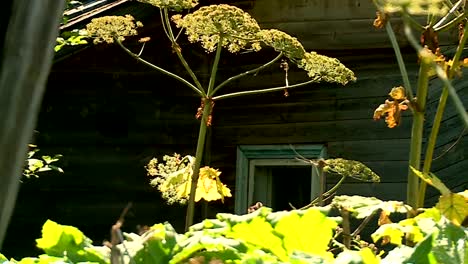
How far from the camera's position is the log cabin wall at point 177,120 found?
21.5ft

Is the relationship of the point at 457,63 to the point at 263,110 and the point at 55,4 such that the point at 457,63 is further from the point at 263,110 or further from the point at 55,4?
the point at 263,110

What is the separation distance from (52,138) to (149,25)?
1189mm

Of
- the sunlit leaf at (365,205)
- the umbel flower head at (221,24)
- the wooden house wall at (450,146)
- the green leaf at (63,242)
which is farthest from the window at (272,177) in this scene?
the green leaf at (63,242)

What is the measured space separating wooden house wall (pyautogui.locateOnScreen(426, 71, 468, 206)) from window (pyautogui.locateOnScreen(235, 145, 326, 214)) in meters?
0.95

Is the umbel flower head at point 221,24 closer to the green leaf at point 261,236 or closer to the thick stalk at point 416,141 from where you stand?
the thick stalk at point 416,141

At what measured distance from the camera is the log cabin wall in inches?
259

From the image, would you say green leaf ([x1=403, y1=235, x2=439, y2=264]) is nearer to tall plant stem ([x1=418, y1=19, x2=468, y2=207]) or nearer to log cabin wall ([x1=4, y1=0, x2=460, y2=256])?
tall plant stem ([x1=418, y1=19, x2=468, y2=207])

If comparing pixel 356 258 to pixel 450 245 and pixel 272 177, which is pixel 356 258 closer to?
Result: pixel 450 245

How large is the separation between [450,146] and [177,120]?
2118 millimetres

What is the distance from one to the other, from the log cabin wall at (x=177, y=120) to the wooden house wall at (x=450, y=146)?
248mm

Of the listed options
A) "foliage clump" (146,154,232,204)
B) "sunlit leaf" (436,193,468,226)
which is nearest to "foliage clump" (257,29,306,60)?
"foliage clump" (146,154,232,204)

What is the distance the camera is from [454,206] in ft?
6.59

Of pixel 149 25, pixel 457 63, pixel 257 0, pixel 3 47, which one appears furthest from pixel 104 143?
pixel 3 47

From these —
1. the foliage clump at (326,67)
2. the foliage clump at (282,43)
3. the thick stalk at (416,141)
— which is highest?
the foliage clump at (282,43)
